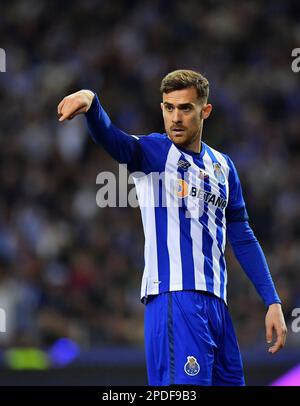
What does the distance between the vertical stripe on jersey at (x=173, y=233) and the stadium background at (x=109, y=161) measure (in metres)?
3.69

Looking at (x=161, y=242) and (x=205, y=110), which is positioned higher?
(x=205, y=110)

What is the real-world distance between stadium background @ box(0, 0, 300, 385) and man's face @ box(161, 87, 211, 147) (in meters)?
3.84

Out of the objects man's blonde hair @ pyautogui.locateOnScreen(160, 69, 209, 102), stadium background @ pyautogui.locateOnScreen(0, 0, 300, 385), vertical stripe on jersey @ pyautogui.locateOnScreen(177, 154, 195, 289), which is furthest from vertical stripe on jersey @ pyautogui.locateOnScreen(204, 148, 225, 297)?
stadium background @ pyautogui.locateOnScreen(0, 0, 300, 385)

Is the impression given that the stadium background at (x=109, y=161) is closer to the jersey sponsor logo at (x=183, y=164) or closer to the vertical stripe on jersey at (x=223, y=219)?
the vertical stripe on jersey at (x=223, y=219)

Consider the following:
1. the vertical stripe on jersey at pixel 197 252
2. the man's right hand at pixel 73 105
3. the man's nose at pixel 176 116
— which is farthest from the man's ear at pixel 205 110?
the man's right hand at pixel 73 105

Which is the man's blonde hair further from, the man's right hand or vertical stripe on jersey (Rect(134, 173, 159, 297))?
the man's right hand

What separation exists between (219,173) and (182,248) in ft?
1.66

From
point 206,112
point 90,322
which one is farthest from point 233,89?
point 206,112

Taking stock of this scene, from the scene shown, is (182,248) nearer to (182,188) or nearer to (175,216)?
(175,216)

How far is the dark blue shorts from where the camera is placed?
174 inches

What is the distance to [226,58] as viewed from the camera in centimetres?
1240

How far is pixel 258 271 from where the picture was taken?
4895mm

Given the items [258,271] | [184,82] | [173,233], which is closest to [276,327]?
[258,271]

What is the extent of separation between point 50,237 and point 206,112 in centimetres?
516
